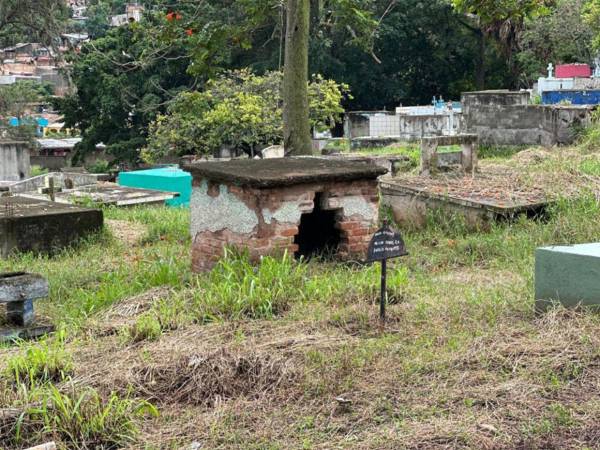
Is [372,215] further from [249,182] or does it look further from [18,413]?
[18,413]

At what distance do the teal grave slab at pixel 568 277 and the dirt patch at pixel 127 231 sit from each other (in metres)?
7.53

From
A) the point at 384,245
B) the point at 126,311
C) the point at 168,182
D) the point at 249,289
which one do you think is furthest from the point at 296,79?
the point at 168,182

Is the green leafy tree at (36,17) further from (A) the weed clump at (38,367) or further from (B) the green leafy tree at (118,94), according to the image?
(A) the weed clump at (38,367)

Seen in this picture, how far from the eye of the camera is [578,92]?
22.6 meters

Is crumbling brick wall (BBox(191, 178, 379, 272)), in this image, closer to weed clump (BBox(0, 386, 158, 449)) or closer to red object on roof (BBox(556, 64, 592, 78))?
weed clump (BBox(0, 386, 158, 449))

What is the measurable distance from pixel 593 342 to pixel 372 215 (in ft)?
13.9

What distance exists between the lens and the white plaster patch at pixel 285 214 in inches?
348

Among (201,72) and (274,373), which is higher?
(201,72)

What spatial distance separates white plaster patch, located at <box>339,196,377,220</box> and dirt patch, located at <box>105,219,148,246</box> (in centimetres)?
438

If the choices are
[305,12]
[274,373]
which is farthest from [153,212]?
[274,373]

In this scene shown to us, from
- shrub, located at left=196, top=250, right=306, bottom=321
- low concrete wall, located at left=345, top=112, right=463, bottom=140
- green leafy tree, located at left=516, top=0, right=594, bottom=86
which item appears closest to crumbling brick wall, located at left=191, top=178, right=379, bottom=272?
shrub, located at left=196, top=250, right=306, bottom=321

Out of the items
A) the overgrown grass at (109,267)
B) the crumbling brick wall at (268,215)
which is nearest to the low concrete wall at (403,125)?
the overgrown grass at (109,267)

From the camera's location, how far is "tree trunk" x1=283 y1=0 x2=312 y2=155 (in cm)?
1235

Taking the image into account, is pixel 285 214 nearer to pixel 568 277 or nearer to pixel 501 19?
pixel 568 277
